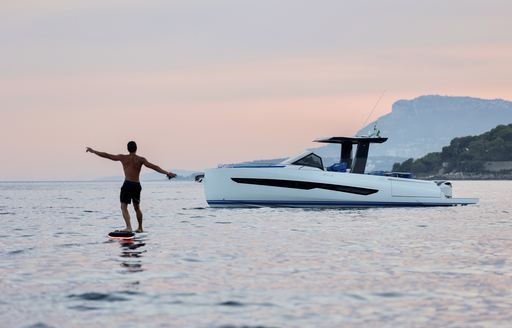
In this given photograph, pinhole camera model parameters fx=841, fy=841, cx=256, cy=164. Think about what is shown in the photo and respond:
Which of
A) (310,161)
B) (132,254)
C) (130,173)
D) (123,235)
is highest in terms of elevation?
(310,161)

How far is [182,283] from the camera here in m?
12.0

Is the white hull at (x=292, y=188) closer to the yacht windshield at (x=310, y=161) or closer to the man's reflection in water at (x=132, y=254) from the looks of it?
the yacht windshield at (x=310, y=161)

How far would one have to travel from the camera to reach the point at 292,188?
33406 millimetres

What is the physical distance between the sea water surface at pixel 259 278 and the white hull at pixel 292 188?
34.4 feet

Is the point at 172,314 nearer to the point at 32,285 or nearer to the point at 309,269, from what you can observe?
the point at 32,285

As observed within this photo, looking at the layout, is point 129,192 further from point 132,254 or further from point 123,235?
point 132,254

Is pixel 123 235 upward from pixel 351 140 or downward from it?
downward

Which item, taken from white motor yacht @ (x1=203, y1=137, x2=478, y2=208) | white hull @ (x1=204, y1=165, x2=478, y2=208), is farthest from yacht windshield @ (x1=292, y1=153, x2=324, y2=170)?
white hull @ (x1=204, y1=165, x2=478, y2=208)

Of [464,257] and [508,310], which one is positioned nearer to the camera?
[508,310]

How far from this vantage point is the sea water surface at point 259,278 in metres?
9.43

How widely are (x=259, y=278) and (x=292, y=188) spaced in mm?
20919

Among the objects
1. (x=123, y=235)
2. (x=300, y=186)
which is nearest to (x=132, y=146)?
(x=123, y=235)

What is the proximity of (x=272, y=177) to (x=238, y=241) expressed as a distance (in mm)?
14125

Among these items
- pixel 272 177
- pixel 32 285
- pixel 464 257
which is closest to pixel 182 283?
pixel 32 285
